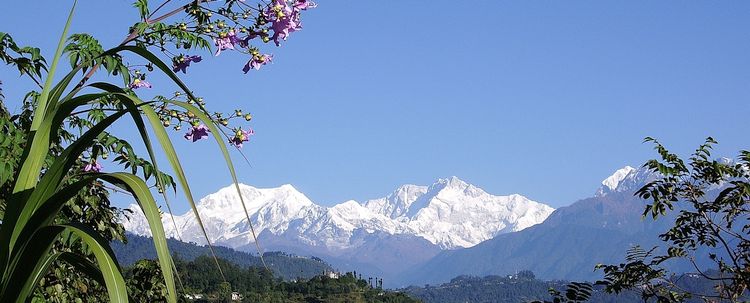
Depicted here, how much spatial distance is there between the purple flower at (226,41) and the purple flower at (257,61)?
13 centimetres

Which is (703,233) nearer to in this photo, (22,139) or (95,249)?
(22,139)

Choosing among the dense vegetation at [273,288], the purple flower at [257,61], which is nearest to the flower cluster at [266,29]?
the purple flower at [257,61]

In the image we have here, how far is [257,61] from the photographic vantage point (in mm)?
4805

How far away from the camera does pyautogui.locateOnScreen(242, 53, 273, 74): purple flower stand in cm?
477

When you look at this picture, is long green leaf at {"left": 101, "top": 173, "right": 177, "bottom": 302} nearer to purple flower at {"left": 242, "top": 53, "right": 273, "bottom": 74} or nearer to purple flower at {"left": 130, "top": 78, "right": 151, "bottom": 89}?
purple flower at {"left": 242, "top": 53, "right": 273, "bottom": 74}

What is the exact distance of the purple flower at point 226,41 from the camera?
4.69 m

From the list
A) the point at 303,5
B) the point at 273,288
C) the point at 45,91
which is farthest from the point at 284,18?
the point at 273,288

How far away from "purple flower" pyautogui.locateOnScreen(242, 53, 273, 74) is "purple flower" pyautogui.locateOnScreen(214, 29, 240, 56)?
13 centimetres

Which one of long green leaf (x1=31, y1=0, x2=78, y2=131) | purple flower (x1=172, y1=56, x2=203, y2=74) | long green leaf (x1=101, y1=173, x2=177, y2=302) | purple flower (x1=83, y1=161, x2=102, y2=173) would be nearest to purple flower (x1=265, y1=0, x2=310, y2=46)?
purple flower (x1=172, y1=56, x2=203, y2=74)

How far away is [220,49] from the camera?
4695mm

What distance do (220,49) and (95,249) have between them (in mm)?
2820

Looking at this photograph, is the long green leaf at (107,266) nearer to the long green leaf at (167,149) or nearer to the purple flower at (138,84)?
the long green leaf at (167,149)

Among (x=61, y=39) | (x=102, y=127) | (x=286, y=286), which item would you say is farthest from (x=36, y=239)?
(x=286, y=286)

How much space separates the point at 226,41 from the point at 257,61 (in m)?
0.20
